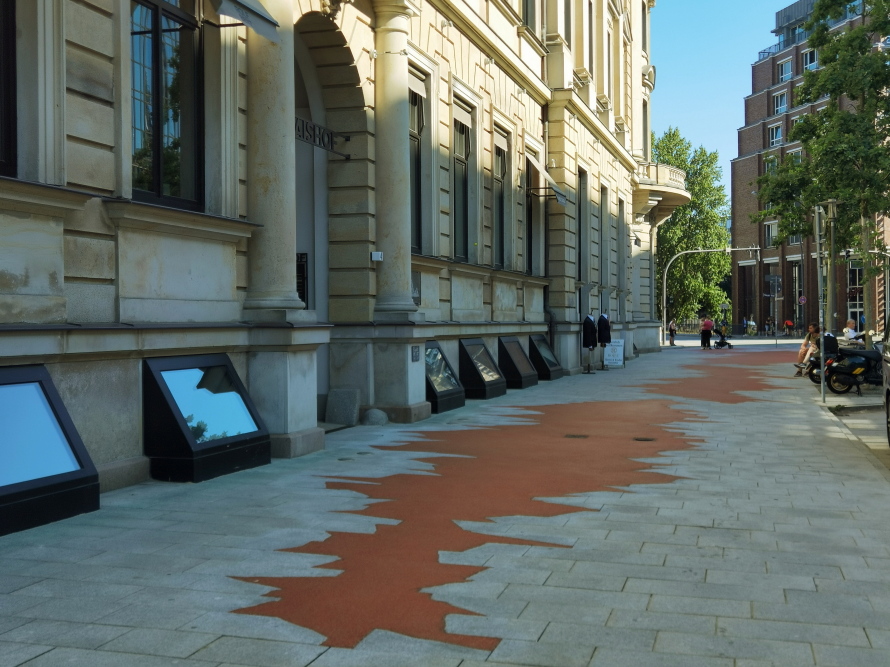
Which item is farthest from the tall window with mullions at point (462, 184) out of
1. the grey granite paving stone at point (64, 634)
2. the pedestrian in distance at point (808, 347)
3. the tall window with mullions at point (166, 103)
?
the grey granite paving stone at point (64, 634)

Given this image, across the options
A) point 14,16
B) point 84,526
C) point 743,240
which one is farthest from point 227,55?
point 743,240

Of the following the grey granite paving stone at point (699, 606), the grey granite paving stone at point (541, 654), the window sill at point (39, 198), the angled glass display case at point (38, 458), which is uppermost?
the window sill at point (39, 198)

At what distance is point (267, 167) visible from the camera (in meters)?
10.4

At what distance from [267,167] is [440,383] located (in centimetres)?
599

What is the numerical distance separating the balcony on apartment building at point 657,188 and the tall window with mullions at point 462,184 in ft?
75.0

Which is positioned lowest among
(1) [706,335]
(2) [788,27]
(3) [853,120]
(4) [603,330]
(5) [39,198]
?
(1) [706,335]

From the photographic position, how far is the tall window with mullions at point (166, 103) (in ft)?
29.9

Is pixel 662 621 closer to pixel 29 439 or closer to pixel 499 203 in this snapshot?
pixel 29 439

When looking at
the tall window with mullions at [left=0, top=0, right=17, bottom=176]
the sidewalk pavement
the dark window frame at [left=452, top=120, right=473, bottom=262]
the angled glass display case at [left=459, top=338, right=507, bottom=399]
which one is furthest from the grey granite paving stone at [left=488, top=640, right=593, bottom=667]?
the dark window frame at [left=452, top=120, right=473, bottom=262]

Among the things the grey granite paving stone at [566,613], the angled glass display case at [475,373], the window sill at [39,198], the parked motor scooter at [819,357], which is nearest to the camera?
the grey granite paving stone at [566,613]

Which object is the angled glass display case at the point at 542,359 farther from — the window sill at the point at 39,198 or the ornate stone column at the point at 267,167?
the window sill at the point at 39,198

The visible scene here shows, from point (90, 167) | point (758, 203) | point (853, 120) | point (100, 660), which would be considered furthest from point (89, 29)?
point (758, 203)

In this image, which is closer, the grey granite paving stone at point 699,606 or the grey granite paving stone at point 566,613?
the grey granite paving stone at point 566,613

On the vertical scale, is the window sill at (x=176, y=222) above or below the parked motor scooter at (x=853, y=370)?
above
